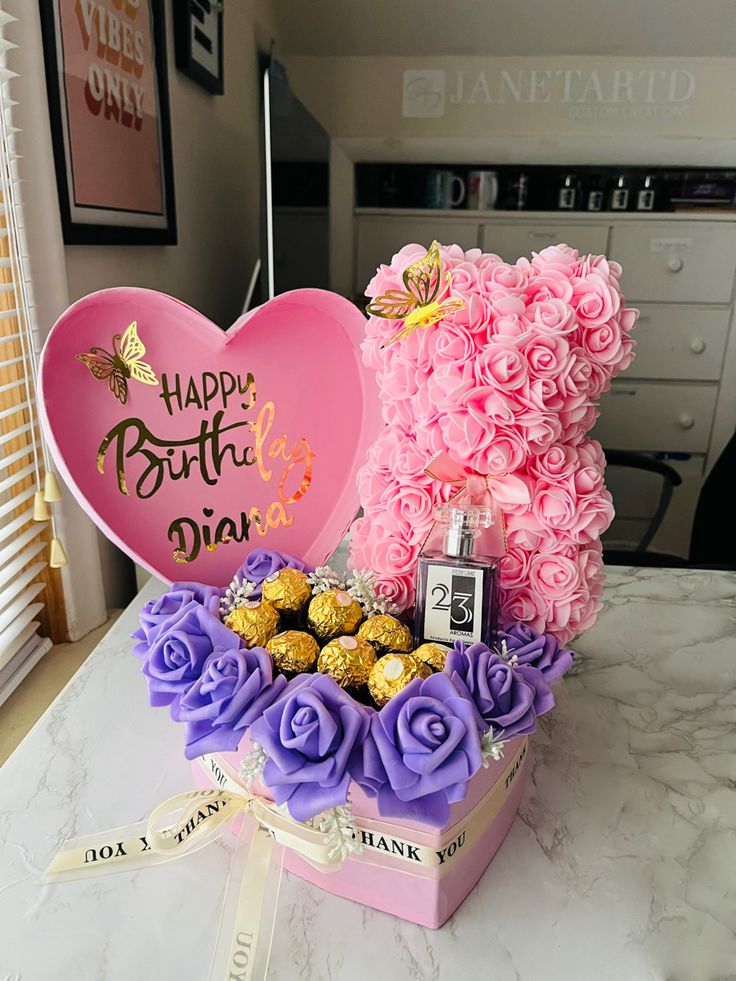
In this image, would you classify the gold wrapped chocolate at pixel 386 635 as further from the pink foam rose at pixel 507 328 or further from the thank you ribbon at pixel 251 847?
the pink foam rose at pixel 507 328

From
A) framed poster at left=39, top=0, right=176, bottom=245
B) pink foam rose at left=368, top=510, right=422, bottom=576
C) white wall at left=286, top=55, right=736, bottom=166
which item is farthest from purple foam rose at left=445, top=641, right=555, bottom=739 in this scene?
white wall at left=286, top=55, right=736, bottom=166

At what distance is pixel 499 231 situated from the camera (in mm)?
2473

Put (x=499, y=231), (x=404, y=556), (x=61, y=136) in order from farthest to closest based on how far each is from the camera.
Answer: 1. (x=499, y=231)
2. (x=61, y=136)
3. (x=404, y=556)

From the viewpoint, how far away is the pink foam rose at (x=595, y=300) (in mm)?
567

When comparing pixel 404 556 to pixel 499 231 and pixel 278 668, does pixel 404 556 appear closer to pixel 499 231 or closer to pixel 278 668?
pixel 278 668

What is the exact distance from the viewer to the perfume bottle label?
1.93ft

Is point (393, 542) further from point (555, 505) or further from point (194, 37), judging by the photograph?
point (194, 37)

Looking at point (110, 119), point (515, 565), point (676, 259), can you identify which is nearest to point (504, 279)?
point (515, 565)

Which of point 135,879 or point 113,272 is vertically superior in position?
point 113,272

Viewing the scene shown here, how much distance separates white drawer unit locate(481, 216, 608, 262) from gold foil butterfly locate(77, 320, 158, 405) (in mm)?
1995

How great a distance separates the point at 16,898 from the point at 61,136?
843 mm

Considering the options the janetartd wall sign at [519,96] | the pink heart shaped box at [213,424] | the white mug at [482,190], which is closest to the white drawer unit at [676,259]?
the janetartd wall sign at [519,96]

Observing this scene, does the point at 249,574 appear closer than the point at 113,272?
Yes

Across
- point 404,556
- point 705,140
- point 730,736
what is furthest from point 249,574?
point 705,140
